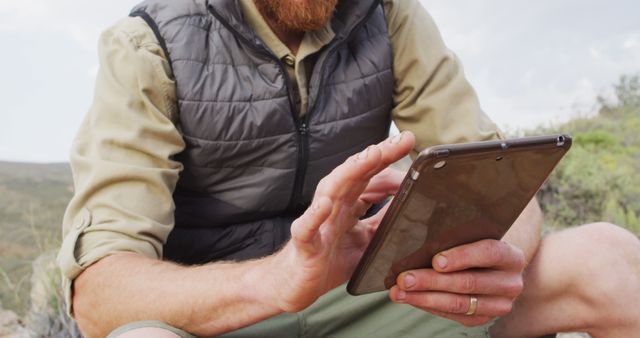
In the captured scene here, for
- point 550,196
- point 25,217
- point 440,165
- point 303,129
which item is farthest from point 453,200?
point 550,196

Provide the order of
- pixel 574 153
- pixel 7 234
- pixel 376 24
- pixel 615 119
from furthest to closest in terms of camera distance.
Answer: pixel 615 119, pixel 574 153, pixel 7 234, pixel 376 24

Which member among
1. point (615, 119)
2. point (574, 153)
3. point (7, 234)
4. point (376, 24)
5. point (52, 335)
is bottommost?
point (615, 119)

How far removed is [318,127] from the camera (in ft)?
6.90

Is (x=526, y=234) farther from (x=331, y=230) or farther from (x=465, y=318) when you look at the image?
(x=331, y=230)

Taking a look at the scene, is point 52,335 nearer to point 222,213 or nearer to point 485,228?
point 222,213

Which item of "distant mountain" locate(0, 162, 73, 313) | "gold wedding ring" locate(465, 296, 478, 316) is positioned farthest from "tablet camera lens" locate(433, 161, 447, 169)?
"distant mountain" locate(0, 162, 73, 313)

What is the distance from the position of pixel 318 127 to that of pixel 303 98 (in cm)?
10

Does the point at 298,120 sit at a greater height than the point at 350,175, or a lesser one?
lesser

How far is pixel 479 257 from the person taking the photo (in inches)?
59.8

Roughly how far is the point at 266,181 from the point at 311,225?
0.91m

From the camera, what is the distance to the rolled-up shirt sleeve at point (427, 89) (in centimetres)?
231

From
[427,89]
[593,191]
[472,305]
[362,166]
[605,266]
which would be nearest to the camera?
[362,166]

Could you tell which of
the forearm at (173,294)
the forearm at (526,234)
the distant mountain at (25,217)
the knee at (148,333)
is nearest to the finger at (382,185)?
the forearm at (173,294)

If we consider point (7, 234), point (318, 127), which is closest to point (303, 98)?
point (318, 127)
